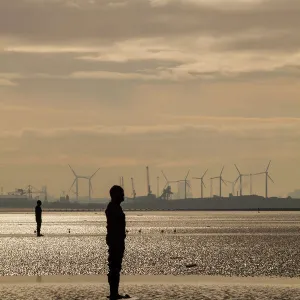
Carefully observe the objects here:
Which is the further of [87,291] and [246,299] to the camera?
[87,291]

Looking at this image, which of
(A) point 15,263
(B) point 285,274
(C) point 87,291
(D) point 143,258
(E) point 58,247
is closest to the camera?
(C) point 87,291

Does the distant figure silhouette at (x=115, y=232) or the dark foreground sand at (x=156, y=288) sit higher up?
the distant figure silhouette at (x=115, y=232)

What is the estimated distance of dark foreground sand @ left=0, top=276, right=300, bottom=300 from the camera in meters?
23.7

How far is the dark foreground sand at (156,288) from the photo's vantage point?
23703mm

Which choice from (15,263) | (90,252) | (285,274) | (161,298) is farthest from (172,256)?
(161,298)

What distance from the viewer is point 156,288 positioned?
25859 mm

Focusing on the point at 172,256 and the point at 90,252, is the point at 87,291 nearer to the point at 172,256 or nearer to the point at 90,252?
→ the point at 172,256

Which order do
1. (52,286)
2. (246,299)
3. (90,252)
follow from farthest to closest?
1. (90,252)
2. (52,286)
3. (246,299)

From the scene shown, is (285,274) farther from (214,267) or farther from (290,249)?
(290,249)

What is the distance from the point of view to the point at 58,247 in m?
51.8

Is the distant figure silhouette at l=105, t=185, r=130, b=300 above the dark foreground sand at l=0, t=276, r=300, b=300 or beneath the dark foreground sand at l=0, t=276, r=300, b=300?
above

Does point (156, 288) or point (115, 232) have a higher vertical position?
point (115, 232)

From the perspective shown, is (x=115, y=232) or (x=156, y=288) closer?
(x=115, y=232)

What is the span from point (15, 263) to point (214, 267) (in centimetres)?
899
